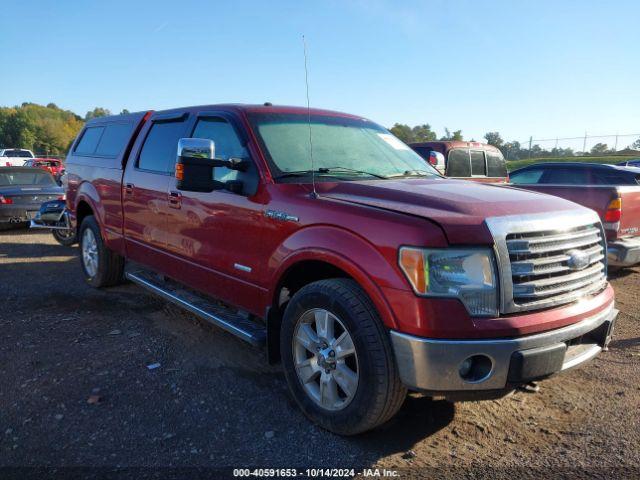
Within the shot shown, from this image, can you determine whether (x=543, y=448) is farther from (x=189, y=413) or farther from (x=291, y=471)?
(x=189, y=413)

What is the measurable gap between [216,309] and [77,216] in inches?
136

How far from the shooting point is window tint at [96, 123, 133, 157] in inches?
219

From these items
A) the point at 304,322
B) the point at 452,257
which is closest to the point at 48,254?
the point at 304,322

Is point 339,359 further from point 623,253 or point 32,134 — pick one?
point 32,134

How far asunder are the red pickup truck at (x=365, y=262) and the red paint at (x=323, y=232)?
0.04ft

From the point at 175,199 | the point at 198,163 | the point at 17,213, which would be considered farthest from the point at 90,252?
the point at 17,213

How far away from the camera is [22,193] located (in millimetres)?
10648

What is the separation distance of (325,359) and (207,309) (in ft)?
4.89

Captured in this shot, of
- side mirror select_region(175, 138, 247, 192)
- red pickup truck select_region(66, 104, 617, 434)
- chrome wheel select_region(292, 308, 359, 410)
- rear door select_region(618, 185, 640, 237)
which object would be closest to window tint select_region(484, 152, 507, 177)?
rear door select_region(618, 185, 640, 237)

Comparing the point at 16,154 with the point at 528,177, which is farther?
the point at 16,154

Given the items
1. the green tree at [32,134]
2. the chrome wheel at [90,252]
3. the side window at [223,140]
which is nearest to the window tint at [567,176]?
the side window at [223,140]

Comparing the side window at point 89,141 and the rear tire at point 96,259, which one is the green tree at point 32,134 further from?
the rear tire at point 96,259

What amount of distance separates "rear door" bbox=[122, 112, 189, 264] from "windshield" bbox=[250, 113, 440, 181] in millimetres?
1109

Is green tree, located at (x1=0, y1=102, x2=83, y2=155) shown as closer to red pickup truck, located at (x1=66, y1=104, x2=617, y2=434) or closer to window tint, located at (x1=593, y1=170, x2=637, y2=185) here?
window tint, located at (x1=593, y1=170, x2=637, y2=185)
